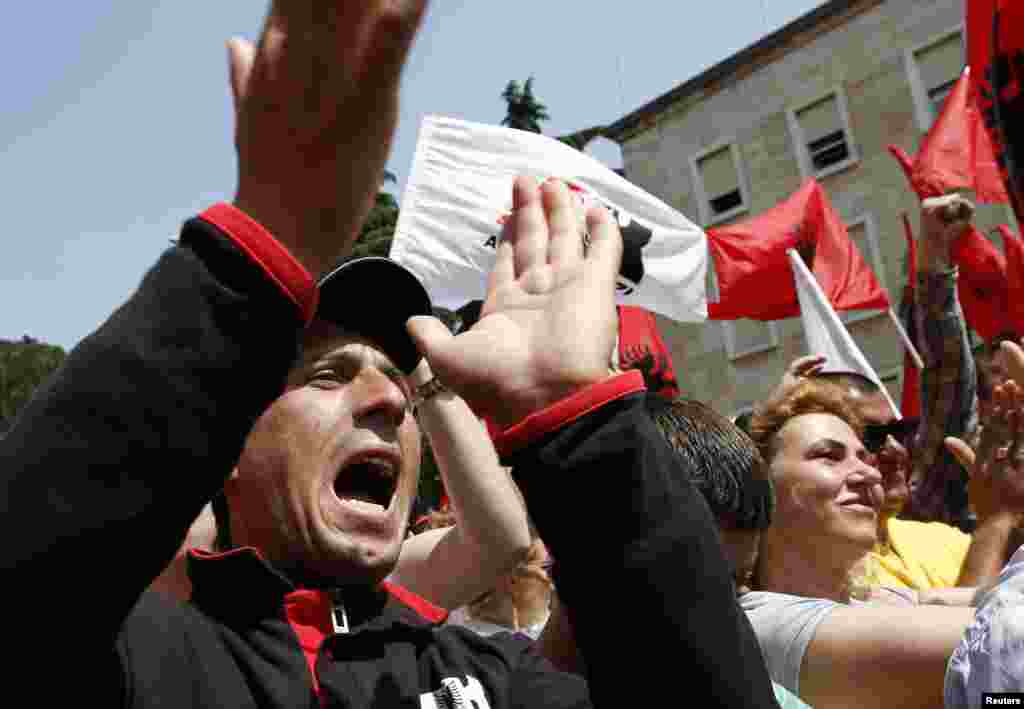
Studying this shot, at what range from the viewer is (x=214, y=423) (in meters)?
0.92

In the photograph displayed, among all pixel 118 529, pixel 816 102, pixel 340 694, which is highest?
pixel 816 102

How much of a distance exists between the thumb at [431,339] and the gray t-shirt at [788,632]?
3.93 feet

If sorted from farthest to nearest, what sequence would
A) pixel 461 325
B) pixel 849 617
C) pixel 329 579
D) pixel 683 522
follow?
1. pixel 461 325
2. pixel 849 617
3. pixel 329 579
4. pixel 683 522

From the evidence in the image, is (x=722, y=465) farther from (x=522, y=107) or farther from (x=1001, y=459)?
(x=522, y=107)

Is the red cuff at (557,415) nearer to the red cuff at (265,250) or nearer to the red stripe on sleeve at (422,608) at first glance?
the red cuff at (265,250)

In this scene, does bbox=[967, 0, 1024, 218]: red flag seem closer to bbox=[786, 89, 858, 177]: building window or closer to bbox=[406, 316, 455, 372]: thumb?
bbox=[406, 316, 455, 372]: thumb

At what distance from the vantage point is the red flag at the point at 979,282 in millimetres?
6957

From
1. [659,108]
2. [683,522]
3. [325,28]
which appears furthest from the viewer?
[659,108]

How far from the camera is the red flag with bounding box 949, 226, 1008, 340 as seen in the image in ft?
22.8

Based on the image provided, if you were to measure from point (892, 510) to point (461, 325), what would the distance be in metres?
1.87

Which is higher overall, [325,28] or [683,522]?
[325,28]

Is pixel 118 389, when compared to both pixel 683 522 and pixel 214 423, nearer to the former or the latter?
pixel 214 423

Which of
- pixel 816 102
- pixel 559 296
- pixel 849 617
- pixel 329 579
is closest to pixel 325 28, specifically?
pixel 559 296

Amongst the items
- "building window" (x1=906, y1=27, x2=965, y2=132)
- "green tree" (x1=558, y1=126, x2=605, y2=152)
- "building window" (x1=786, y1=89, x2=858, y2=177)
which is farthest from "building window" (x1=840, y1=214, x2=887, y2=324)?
"green tree" (x1=558, y1=126, x2=605, y2=152)
